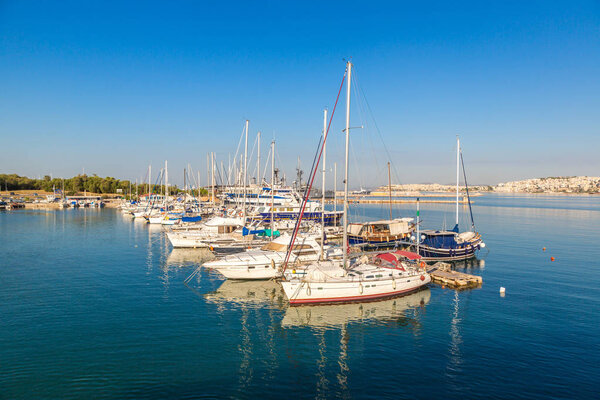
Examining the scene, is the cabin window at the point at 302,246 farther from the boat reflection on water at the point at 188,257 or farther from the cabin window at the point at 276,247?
the boat reflection on water at the point at 188,257

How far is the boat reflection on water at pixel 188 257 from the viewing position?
1500 inches

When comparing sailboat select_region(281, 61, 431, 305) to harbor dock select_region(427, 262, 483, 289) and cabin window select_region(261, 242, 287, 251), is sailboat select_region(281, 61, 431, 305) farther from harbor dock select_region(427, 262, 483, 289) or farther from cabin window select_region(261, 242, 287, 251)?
cabin window select_region(261, 242, 287, 251)

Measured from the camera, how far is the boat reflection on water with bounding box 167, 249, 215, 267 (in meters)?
38.1

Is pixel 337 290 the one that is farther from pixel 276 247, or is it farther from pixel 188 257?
pixel 188 257

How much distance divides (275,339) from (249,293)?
8968 mm

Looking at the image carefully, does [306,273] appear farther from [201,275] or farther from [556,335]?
[556,335]

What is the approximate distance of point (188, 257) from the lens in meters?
41.2

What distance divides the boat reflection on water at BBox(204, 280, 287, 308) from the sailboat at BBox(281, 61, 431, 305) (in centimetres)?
199

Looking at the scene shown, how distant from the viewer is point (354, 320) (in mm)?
21984

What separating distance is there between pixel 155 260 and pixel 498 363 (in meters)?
34.7

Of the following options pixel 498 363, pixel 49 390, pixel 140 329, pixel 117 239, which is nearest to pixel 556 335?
pixel 498 363

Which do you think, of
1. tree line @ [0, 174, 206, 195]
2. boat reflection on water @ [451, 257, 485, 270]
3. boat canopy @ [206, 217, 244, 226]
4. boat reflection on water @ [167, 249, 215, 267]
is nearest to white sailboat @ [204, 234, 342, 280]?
boat reflection on water @ [167, 249, 215, 267]

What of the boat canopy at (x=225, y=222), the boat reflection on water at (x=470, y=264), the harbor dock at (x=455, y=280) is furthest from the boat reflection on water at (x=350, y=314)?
the boat canopy at (x=225, y=222)

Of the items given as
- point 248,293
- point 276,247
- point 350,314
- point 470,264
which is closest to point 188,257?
point 276,247
